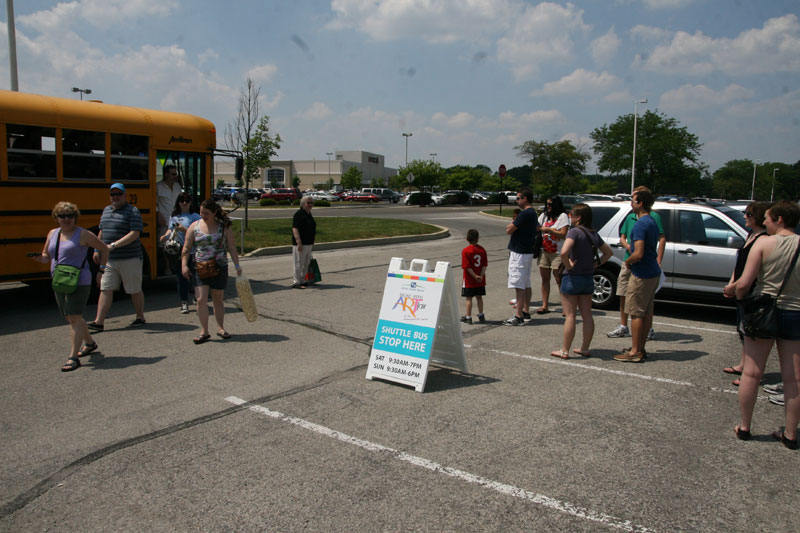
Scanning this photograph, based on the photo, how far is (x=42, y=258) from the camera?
21.0 ft

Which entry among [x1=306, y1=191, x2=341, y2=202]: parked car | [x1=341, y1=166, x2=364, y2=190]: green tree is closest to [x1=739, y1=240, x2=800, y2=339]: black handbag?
[x1=306, y1=191, x2=341, y2=202]: parked car

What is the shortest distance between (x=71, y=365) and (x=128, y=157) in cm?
484

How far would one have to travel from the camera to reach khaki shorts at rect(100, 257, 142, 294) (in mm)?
7618

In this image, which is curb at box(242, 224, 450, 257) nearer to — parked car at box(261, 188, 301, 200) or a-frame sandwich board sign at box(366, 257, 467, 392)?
a-frame sandwich board sign at box(366, 257, 467, 392)

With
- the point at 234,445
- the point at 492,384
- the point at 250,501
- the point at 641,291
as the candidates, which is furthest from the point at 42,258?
the point at 641,291

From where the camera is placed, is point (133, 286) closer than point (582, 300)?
No

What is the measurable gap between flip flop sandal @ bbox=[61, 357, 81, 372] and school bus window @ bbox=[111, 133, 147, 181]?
4.44 metres

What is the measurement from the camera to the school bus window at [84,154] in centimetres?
909

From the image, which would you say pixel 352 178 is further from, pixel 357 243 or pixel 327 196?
pixel 357 243

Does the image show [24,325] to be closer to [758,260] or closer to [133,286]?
[133,286]

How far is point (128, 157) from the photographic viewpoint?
979 centimetres

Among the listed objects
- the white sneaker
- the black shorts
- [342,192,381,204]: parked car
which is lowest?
the white sneaker

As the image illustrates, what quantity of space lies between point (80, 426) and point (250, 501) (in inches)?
77.4

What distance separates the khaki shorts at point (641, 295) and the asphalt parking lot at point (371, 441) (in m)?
0.60
